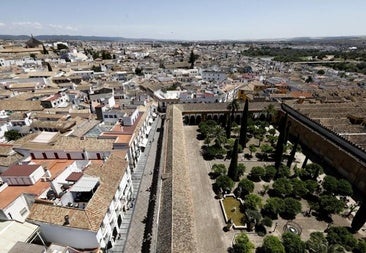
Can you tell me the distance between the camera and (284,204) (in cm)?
3338

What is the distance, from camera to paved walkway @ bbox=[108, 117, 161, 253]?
97.2ft

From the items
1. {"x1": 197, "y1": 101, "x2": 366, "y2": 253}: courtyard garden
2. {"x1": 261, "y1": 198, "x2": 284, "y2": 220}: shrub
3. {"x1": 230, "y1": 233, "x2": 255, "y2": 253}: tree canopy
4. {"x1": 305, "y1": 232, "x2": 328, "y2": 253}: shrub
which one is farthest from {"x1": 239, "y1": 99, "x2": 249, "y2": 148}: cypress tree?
{"x1": 230, "y1": 233, "x2": 255, "y2": 253}: tree canopy

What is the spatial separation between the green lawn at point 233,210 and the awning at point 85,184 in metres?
20.0

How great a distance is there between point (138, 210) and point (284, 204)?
22390mm

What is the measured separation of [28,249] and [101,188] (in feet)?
31.4

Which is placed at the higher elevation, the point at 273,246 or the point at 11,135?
the point at 11,135

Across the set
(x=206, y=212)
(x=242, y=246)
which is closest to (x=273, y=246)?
(x=242, y=246)

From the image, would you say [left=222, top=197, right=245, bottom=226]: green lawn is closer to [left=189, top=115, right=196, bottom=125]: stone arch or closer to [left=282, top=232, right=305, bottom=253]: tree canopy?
[left=282, top=232, right=305, bottom=253]: tree canopy

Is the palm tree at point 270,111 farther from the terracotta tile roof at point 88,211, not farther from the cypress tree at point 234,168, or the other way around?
the terracotta tile roof at point 88,211

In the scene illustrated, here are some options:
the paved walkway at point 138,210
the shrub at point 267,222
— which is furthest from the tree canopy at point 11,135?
the shrub at point 267,222

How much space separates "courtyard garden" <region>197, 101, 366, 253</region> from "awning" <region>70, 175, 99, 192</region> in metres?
19.3

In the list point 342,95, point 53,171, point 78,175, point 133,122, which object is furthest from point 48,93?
point 342,95

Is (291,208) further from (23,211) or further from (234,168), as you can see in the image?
(23,211)

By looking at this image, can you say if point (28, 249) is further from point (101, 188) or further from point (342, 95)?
point (342, 95)
